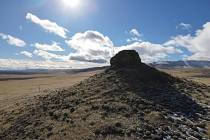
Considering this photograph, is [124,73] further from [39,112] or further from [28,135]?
[28,135]

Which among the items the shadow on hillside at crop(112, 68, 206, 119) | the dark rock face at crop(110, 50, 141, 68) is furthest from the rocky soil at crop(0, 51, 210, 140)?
the dark rock face at crop(110, 50, 141, 68)

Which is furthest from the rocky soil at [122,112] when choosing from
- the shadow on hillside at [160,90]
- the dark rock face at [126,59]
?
the dark rock face at [126,59]

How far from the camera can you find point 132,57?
2016 inches

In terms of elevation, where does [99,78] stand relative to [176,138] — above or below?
above

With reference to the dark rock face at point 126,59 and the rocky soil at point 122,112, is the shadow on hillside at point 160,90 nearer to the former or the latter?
the rocky soil at point 122,112

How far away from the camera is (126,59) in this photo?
5106 centimetres

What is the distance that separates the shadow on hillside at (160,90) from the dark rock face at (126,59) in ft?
9.90

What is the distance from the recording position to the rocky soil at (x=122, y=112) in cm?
2722

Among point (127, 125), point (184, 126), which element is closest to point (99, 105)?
point (127, 125)

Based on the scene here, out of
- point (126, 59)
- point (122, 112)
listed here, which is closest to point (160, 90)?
point (126, 59)

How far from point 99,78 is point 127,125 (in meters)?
20.8

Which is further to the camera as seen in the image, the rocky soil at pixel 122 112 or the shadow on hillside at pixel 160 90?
the shadow on hillside at pixel 160 90

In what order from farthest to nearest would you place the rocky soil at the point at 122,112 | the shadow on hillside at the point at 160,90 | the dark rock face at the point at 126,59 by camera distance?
the dark rock face at the point at 126,59, the shadow on hillside at the point at 160,90, the rocky soil at the point at 122,112

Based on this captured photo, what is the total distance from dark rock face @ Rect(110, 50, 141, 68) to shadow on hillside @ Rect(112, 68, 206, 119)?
9.90 ft
